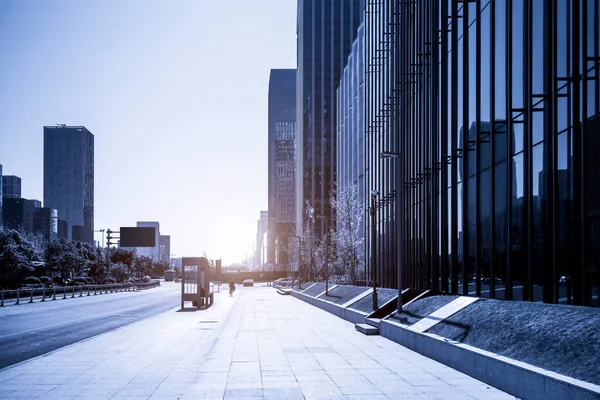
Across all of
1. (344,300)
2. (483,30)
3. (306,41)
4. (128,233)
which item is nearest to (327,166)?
(306,41)

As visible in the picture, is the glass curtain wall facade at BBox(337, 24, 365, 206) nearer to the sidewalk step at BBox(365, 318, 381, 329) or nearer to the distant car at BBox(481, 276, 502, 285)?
the sidewalk step at BBox(365, 318, 381, 329)

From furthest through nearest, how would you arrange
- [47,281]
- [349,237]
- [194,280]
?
1. [47,281]
2. [349,237]
3. [194,280]

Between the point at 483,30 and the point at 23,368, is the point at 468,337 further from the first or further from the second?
the point at 483,30

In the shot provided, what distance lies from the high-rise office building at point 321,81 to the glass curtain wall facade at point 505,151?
12764cm

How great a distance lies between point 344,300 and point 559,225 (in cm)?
1976

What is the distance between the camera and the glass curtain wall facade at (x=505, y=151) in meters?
15.7

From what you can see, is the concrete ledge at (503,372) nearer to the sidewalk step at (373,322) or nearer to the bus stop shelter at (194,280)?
the sidewalk step at (373,322)

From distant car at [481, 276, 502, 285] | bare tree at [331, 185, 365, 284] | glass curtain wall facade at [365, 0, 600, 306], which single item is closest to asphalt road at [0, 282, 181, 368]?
glass curtain wall facade at [365, 0, 600, 306]

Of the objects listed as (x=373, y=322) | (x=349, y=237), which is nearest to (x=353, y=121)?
(x=349, y=237)

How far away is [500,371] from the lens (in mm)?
11734

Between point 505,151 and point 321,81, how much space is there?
14402 centimetres

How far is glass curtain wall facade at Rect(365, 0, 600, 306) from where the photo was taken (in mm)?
15664

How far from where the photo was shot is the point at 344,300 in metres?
35.7

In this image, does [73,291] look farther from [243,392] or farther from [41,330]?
[243,392]
